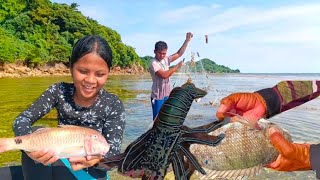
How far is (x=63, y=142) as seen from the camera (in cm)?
268

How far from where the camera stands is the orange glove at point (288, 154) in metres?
2.05

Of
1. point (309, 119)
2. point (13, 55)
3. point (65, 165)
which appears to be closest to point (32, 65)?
point (13, 55)

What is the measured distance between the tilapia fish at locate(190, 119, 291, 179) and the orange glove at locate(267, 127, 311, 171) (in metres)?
0.05

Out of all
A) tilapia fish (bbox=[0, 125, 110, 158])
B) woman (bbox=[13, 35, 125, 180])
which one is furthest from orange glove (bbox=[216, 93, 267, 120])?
woman (bbox=[13, 35, 125, 180])

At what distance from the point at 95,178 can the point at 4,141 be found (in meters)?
1.05

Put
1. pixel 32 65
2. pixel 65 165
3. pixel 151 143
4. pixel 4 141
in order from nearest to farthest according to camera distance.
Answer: pixel 151 143 → pixel 4 141 → pixel 65 165 → pixel 32 65

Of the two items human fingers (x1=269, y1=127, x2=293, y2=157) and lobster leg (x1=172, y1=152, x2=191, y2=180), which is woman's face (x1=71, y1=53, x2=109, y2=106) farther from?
human fingers (x1=269, y1=127, x2=293, y2=157)

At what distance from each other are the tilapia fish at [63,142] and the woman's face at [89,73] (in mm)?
697

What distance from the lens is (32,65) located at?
64312mm

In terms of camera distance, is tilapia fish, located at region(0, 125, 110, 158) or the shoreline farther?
the shoreline

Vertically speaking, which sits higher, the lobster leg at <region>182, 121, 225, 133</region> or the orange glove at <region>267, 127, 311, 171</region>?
the lobster leg at <region>182, 121, 225, 133</region>

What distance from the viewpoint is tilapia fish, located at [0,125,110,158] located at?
2648mm

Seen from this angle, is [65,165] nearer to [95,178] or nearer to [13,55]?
[95,178]

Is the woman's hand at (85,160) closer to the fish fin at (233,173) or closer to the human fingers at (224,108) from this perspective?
the fish fin at (233,173)
